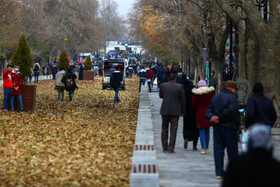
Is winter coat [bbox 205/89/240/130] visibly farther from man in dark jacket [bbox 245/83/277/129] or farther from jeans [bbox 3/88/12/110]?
jeans [bbox 3/88/12/110]

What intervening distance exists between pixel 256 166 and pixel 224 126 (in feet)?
16.0

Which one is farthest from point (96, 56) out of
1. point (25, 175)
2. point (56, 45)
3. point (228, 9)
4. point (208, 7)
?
point (25, 175)

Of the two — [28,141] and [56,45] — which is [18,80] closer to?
[28,141]

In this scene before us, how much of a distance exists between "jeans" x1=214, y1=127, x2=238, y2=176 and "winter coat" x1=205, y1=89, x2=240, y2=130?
93 millimetres

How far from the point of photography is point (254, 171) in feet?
13.5

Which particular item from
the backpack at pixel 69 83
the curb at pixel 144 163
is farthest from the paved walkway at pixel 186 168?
the backpack at pixel 69 83

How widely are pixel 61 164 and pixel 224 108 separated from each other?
3039 millimetres

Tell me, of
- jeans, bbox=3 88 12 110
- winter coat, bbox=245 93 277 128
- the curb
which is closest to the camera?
the curb

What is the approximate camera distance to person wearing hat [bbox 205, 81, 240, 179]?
889 centimetres

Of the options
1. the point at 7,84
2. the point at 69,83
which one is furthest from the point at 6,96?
the point at 69,83

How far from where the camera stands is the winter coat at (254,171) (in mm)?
4105

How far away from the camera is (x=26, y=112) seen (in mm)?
20828

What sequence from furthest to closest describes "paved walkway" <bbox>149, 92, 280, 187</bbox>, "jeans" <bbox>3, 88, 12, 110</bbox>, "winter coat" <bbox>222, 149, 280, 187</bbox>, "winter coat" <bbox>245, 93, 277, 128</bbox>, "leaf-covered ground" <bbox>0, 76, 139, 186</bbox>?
"jeans" <bbox>3, 88, 12, 110</bbox>
"winter coat" <bbox>245, 93, 277, 128</bbox>
"leaf-covered ground" <bbox>0, 76, 139, 186</bbox>
"paved walkway" <bbox>149, 92, 280, 187</bbox>
"winter coat" <bbox>222, 149, 280, 187</bbox>

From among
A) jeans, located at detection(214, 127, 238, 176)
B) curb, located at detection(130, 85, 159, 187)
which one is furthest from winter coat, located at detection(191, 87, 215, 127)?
jeans, located at detection(214, 127, 238, 176)
